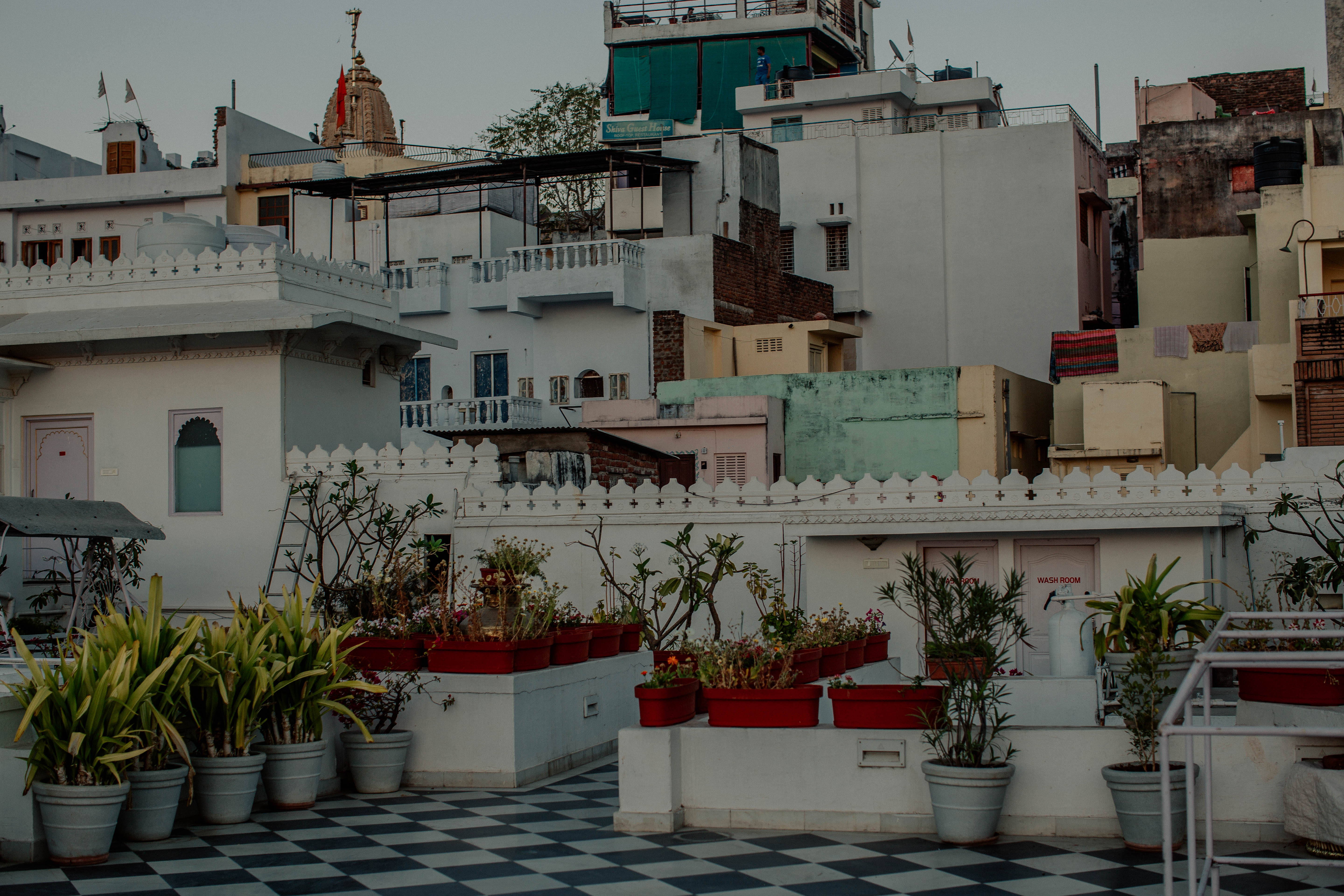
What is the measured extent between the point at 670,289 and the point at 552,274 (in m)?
2.58

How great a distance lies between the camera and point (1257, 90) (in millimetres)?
40250

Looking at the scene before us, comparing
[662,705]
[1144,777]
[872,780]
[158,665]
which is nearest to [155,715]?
[158,665]

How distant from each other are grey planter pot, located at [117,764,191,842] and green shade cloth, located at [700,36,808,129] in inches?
1354

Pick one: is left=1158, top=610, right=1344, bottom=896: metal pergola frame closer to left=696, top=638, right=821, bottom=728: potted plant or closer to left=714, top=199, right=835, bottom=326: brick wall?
left=696, top=638, right=821, bottom=728: potted plant

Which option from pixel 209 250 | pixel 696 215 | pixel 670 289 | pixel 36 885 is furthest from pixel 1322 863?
pixel 696 215

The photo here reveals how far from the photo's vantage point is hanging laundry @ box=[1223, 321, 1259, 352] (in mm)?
26844

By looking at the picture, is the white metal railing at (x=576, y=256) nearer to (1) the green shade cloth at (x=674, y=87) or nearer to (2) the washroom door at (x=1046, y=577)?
(1) the green shade cloth at (x=674, y=87)

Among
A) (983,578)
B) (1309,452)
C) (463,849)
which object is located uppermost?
(1309,452)

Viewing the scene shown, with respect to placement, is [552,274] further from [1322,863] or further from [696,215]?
[1322,863]

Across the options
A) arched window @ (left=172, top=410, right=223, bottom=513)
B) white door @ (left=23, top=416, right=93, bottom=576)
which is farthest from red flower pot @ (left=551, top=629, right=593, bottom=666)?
white door @ (left=23, top=416, right=93, bottom=576)

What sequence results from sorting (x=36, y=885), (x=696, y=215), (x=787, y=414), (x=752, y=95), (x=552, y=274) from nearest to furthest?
(x=36, y=885) < (x=787, y=414) < (x=552, y=274) < (x=696, y=215) < (x=752, y=95)

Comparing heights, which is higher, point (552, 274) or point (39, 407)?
point (552, 274)

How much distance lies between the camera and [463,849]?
8.88m

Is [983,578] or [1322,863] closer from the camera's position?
[1322,863]
